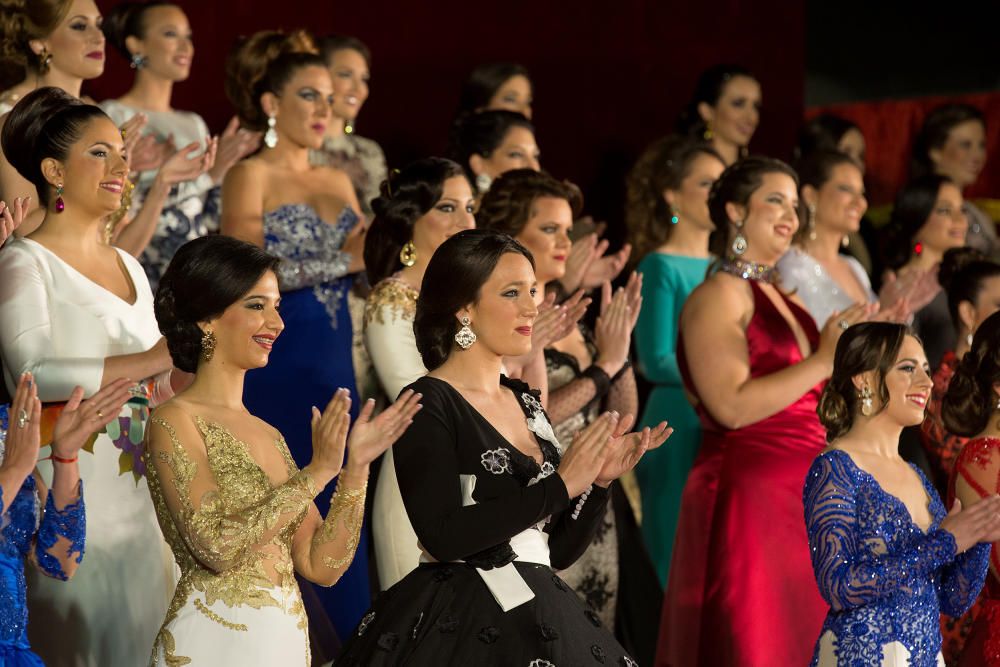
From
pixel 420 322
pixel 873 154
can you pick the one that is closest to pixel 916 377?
pixel 420 322

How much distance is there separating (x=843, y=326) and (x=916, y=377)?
2.03ft

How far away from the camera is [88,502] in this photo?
3.85 m

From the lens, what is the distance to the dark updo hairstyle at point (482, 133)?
5.62 meters

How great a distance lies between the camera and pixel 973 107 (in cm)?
720

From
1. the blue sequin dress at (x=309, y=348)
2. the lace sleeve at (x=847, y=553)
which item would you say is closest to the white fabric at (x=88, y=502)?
the blue sequin dress at (x=309, y=348)

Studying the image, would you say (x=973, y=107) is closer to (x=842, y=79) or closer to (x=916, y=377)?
(x=842, y=79)

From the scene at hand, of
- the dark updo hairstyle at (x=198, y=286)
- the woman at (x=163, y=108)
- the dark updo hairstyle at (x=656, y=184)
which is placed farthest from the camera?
the dark updo hairstyle at (x=656, y=184)

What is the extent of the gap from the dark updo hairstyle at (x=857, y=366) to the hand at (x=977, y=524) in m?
0.38

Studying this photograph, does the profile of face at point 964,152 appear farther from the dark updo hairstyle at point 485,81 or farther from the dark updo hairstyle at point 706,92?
the dark updo hairstyle at point 485,81

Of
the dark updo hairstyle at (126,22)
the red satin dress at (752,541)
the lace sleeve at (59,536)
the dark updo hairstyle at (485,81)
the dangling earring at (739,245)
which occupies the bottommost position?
the red satin dress at (752,541)

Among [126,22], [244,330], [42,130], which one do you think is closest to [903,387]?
[244,330]

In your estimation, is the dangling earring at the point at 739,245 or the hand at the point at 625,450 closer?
the hand at the point at 625,450

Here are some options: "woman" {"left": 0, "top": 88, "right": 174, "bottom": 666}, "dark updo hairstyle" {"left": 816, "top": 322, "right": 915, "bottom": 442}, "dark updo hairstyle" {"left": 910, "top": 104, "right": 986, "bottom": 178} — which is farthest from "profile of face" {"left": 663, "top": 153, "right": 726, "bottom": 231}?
"woman" {"left": 0, "top": 88, "right": 174, "bottom": 666}

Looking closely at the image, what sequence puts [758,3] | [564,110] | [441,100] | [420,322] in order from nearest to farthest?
1. [420,322]
2. [441,100]
3. [564,110]
4. [758,3]
